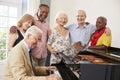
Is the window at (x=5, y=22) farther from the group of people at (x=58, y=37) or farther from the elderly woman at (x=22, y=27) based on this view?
the elderly woman at (x=22, y=27)

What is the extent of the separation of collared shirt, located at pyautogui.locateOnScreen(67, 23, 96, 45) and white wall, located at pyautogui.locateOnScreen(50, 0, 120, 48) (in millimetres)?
583

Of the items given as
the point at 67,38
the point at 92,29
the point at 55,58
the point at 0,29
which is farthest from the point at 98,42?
the point at 0,29

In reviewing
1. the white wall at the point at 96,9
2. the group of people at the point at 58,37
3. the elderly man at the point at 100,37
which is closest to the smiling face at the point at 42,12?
the group of people at the point at 58,37

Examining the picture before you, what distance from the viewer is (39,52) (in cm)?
308

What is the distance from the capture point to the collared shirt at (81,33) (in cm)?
287

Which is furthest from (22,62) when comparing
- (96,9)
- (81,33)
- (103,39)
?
(96,9)

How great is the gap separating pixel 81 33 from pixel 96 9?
110 cm

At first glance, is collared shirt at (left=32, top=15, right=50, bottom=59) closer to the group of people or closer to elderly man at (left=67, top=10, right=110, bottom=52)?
the group of people

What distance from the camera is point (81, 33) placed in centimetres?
289

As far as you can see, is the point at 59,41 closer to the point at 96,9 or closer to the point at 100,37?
the point at 100,37

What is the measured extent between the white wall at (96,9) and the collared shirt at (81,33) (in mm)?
583

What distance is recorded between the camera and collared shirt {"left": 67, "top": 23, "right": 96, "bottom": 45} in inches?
113

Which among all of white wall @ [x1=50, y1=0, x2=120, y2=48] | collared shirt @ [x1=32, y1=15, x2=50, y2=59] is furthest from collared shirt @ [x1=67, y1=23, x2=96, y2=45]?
white wall @ [x1=50, y1=0, x2=120, y2=48]

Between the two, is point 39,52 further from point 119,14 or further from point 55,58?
point 119,14
